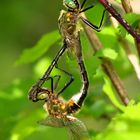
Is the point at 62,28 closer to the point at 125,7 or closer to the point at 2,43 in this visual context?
the point at 125,7

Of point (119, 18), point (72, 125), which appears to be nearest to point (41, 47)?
point (72, 125)

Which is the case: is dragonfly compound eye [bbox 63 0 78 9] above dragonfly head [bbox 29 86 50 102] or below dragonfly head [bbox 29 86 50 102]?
above

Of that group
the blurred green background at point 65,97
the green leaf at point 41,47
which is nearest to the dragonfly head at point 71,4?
the blurred green background at point 65,97

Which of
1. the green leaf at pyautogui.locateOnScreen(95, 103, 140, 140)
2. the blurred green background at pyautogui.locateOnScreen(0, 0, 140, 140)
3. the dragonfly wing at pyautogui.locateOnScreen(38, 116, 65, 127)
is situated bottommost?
the green leaf at pyautogui.locateOnScreen(95, 103, 140, 140)

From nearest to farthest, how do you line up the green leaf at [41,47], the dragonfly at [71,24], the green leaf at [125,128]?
1. the green leaf at [125,128]
2. the dragonfly at [71,24]
3. the green leaf at [41,47]

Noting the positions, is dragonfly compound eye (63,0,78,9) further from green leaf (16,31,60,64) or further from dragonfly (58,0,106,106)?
green leaf (16,31,60,64)

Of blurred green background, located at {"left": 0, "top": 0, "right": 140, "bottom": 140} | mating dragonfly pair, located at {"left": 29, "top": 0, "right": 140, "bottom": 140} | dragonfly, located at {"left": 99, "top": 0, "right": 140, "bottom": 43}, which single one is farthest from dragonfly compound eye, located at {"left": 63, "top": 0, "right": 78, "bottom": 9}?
blurred green background, located at {"left": 0, "top": 0, "right": 140, "bottom": 140}

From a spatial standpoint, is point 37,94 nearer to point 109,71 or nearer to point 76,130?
point 76,130

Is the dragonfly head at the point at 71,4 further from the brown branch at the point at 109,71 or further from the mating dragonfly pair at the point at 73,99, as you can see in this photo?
the brown branch at the point at 109,71

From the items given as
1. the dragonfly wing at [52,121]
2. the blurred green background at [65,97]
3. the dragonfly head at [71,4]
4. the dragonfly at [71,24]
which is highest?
the blurred green background at [65,97]
